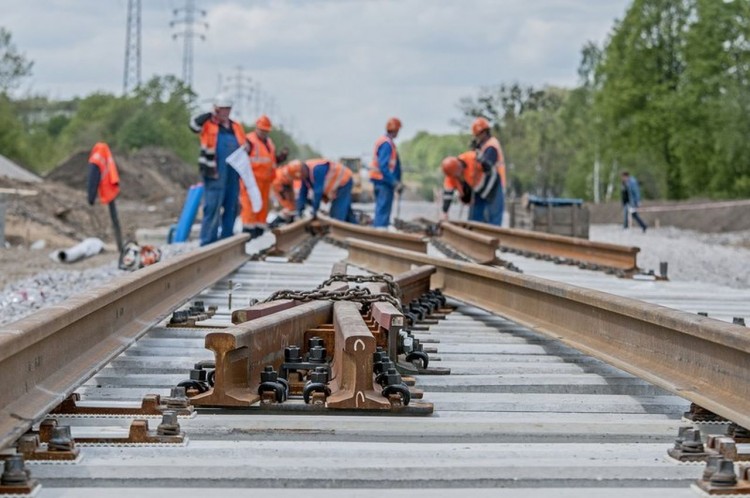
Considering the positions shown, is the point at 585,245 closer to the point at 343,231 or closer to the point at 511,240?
the point at 511,240

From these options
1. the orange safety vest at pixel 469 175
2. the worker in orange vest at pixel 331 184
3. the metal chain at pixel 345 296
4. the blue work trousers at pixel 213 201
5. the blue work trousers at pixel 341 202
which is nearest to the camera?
the metal chain at pixel 345 296

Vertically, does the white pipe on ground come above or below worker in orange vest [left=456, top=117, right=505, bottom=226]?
below

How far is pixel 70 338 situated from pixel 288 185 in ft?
75.2

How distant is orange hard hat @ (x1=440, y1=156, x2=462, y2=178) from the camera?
64.1ft

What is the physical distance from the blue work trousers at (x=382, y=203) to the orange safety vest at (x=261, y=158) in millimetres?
4198

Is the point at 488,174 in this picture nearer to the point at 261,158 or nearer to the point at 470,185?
the point at 470,185

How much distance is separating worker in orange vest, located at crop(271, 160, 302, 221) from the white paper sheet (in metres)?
8.64

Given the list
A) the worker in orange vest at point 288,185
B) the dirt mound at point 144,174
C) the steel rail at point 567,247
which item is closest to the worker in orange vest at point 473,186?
the steel rail at point 567,247

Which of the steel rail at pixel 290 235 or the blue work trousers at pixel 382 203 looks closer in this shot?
the steel rail at pixel 290 235

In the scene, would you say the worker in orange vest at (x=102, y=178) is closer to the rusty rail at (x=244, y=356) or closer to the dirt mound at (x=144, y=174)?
the rusty rail at (x=244, y=356)

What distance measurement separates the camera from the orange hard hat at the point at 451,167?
19.5 metres

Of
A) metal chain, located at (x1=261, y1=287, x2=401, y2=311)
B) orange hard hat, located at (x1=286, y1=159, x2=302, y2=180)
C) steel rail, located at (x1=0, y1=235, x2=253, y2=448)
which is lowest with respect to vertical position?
steel rail, located at (x1=0, y1=235, x2=253, y2=448)

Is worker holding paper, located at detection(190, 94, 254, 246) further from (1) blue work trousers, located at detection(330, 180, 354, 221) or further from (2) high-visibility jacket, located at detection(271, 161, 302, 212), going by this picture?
(2) high-visibility jacket, located at detection(271, 161, 302, 212)

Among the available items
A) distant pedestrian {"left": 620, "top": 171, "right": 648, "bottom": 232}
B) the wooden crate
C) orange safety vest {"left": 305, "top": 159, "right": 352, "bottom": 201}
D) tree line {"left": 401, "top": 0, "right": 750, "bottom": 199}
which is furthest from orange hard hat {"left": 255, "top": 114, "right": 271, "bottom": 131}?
tree line {"left": 401, "top": 0, "right": 750, "bottom": 199}
